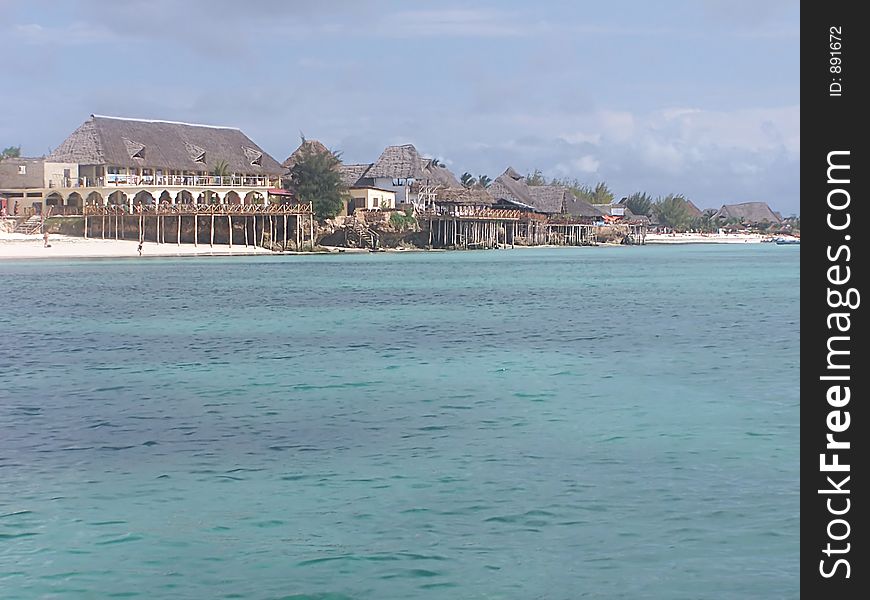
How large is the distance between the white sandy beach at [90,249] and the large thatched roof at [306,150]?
1129 centimetres

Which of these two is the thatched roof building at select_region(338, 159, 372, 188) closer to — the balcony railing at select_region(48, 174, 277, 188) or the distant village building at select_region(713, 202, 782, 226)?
the balcony railing at select_region(48, 174, 277, 188)

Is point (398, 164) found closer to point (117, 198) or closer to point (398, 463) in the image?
point (117, 198)

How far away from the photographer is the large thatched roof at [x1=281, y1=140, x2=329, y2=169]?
8366 centimetres

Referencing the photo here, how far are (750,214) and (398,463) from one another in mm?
185417

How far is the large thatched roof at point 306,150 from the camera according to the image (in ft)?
274

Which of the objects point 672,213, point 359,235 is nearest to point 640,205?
point 672,213

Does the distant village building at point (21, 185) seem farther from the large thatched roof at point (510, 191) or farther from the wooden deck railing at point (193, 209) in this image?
the large thatched roof at point (510, 191)

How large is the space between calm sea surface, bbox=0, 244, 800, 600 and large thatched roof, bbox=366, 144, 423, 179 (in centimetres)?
6641

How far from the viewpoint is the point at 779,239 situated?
164625mm

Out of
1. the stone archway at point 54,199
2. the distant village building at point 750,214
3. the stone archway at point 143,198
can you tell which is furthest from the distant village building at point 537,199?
the distant village building at point 750,214

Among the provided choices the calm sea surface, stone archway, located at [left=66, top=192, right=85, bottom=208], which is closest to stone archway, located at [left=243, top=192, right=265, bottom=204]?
stone archway, located at [left=66, top=192, right=85, bottom=208]
